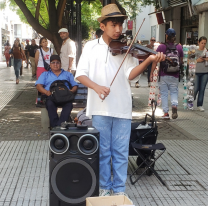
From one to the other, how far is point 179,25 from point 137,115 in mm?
15261

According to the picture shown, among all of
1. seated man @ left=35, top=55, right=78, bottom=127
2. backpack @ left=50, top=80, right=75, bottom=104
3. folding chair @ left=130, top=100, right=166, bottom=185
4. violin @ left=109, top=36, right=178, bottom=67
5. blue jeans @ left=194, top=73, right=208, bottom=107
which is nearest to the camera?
violin @ left=109, top=36, right=178, bottom=67

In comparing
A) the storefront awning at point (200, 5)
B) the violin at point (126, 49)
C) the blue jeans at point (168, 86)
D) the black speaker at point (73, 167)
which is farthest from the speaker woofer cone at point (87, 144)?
the storefront awning at point (200, 5)

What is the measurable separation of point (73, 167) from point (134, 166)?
2.03 m

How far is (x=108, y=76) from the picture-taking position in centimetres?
385

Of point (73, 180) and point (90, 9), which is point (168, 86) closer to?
point (73, 180)

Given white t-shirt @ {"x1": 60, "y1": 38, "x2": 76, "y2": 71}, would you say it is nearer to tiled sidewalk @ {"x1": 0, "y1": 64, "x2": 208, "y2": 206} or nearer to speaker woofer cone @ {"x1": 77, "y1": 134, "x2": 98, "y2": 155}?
tiled sidewalk @ {"x1": 0, "y1": 64, "x2": 208, "y2": 206}

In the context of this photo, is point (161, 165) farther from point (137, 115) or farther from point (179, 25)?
point (179, 25)

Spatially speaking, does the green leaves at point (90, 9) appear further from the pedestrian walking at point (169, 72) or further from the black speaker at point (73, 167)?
the black speaker at point (73, 167)

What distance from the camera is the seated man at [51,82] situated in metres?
7.07

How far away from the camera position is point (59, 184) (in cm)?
355

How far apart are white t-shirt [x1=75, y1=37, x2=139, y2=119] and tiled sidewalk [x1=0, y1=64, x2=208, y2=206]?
107 centimetres

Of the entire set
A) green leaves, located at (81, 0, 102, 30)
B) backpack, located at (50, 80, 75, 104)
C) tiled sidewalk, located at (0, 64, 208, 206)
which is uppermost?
green leaves, located at (81, 0, 102, 30)

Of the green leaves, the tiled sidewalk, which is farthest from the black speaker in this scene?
the green leaves

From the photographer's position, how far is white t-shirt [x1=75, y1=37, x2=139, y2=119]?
3.85 meters
